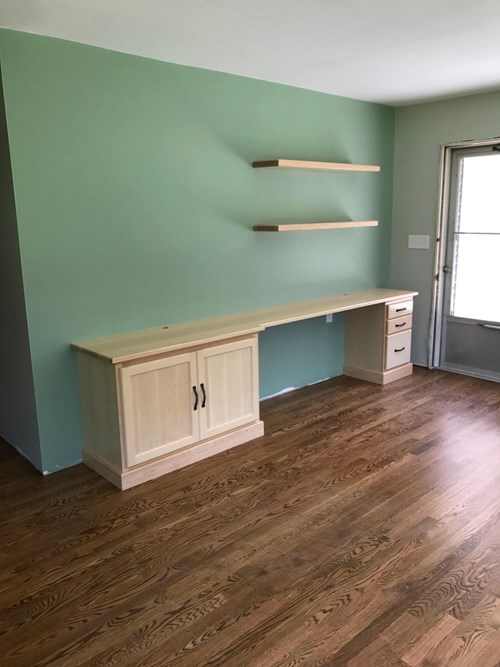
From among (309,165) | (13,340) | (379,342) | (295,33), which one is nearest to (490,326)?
(379,342)

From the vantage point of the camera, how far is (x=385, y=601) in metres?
2.07

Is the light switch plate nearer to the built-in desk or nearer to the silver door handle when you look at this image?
the silver door handle

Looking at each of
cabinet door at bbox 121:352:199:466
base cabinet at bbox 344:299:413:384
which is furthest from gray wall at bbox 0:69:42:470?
base cabinet at bbox 344:299:413:384

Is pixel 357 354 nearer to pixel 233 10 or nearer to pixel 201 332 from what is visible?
pixel 201 332

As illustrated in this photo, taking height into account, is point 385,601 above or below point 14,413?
below

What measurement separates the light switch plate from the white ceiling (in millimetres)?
1452

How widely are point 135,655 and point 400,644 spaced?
3.06 ft

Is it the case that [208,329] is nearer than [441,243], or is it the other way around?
[208,329]

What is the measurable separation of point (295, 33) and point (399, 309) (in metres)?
Answer: 2.54

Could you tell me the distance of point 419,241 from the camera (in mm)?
4926

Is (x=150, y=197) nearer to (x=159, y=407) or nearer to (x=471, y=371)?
(x=159, y=407)

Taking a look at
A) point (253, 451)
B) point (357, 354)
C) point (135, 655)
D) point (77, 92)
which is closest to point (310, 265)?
point (357, 354)

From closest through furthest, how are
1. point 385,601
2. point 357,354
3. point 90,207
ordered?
point 385,601
point 90,207
point 357,354

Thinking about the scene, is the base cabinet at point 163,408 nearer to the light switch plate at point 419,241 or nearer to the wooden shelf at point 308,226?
the wooden shelf at point 308,226
